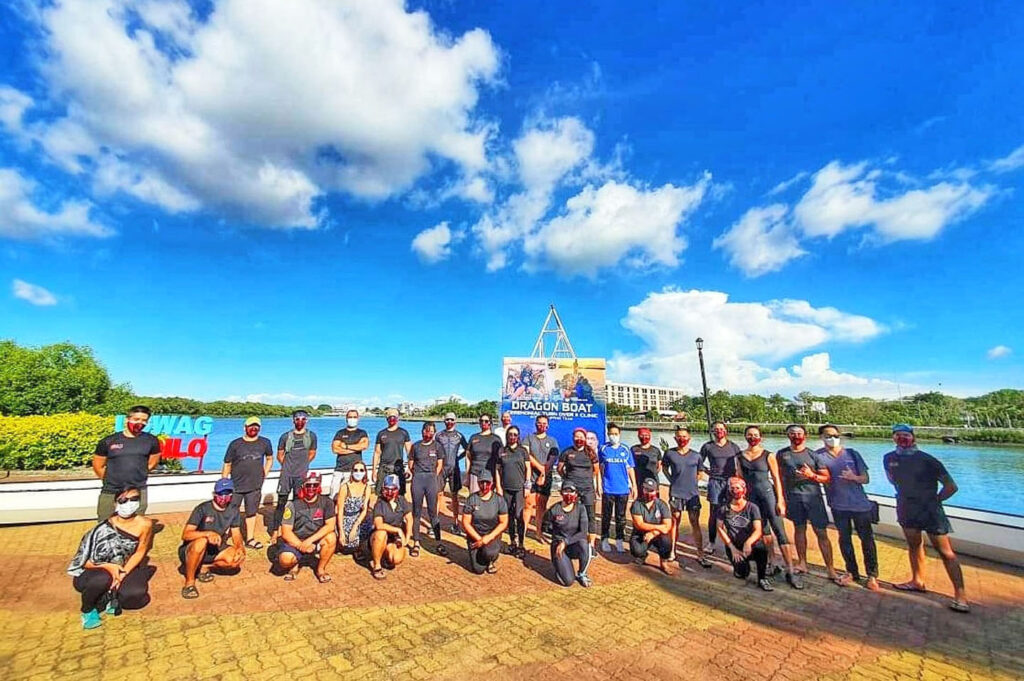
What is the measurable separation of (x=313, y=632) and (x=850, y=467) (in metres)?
6.55

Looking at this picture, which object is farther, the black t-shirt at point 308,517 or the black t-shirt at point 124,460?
the black t-shirt at point 308,517

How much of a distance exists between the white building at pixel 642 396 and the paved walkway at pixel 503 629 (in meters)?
144

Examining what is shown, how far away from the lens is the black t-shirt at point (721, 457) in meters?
6.42

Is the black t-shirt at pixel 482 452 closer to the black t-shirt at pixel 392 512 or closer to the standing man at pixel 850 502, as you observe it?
the black t-shirt at pixel 392 512

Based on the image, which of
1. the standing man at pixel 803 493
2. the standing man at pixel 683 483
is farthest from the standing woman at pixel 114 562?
the standing man at pixel 803 493

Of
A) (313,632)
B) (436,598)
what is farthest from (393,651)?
(436,598)

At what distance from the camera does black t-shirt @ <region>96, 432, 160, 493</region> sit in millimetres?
4969

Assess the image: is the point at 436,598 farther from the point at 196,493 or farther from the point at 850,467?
the point at 196,493

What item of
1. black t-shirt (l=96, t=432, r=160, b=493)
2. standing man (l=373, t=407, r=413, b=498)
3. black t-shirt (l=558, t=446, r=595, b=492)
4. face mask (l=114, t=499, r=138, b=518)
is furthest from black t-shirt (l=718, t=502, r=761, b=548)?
black t-shirt (l=96, t=432, r=160, b=493)

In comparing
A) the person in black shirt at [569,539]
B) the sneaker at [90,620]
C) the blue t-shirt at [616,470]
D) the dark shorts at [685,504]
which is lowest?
the sneaker at [90,620]

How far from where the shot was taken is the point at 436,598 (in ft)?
16.8

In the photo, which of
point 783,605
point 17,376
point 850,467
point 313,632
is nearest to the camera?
point 313,632

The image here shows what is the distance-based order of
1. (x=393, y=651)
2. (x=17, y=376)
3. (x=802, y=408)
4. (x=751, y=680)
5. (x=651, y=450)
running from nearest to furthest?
(x=751, y=680), (x=393, y=651), (x=651, y=450), (x=17, y=376), (x=802, y=408)

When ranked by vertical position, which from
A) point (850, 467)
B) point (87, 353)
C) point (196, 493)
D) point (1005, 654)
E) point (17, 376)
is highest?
point (87, 353)
